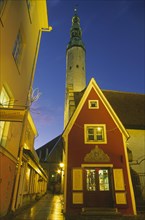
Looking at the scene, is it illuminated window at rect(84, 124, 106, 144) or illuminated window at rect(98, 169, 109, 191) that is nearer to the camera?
illuminated window at rect(98, 169, 109, 191)

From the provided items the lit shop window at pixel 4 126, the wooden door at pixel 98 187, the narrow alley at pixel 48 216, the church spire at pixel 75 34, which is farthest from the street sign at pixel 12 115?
the church spire at pixel 75 34

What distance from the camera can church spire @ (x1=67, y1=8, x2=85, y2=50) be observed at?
3850cm

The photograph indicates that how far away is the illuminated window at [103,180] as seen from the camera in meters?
12.8

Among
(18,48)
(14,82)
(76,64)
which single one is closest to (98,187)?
(14,82)

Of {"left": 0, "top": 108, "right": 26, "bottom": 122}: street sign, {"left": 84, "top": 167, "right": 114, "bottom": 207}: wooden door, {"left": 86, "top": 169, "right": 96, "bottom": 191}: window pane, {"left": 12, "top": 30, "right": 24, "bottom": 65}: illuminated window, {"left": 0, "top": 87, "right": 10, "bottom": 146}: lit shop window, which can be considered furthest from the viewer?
{"left": 86, "top": 169, "right": 96, "bottom": 191}: window pane

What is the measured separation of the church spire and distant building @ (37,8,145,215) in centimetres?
2506

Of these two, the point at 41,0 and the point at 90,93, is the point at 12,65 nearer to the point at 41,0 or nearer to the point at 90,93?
the point at 41,0

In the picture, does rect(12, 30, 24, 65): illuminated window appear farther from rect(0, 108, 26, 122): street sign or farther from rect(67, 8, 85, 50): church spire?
rect(67, 8, 85, 50): church spire

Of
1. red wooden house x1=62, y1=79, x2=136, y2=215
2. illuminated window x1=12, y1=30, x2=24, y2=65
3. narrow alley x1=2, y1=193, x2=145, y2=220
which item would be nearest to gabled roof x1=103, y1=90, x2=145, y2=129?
red wooden house x1=62, y1=79, x2=136, y2=215

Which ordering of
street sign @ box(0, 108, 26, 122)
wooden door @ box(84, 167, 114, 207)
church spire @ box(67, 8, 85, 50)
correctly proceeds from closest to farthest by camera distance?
street sign @ box(0, 108, 26, 122)
wooden door @ box(84, 167, 114, 207)
church spire @ box(67, 8, 85, 50)

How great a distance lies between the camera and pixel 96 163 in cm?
1324

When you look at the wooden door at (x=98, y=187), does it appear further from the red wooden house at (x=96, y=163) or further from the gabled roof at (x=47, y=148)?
the gabled roof at (x=47, y=148)

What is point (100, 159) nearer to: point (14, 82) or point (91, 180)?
point (91, 180)

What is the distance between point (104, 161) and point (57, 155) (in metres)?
32.6
